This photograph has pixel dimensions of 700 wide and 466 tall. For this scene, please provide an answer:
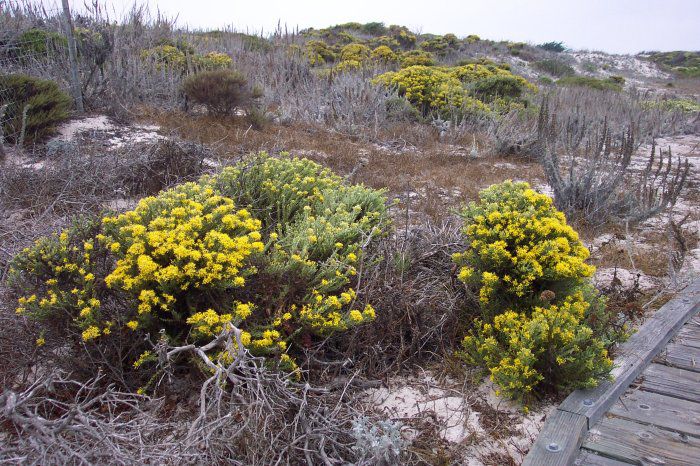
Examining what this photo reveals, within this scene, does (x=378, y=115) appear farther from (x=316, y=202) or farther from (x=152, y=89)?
(x=316, y=202)

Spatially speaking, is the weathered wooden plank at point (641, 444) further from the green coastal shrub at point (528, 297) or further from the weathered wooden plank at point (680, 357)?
the weathered wooden plank at point (680, 357)

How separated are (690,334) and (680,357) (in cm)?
39

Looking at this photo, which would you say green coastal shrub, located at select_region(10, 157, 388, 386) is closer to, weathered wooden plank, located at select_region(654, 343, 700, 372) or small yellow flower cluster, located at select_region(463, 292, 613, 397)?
small yellow flower cluster, located at select_region(463, 292, 613, 397)

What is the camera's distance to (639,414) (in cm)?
260

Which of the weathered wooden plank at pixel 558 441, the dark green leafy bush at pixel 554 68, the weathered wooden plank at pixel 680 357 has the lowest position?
the weathered wooden plank at pixel 680 357

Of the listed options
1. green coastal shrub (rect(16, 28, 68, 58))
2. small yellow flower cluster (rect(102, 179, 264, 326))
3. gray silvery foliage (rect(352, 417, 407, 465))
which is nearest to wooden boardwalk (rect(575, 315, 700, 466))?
gray silvery foliage (rect(352, 417, 407, 465))

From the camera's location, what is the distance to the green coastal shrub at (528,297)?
2.62 m

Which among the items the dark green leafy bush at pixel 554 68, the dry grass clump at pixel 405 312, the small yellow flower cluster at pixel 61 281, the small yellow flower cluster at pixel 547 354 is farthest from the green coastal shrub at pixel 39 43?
the dark green leafy bush at pixel 554 68

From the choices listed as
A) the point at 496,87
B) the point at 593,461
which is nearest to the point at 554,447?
the point at 593,461

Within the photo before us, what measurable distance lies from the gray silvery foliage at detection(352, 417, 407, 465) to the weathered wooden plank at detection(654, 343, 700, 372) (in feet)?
6.45

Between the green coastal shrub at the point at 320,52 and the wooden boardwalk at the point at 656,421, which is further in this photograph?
the green coastal shrub at the point at 320,52

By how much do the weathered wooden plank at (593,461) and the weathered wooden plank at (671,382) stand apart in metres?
0.75

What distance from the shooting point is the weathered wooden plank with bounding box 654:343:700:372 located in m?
3.07

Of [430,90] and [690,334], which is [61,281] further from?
[430,90]
